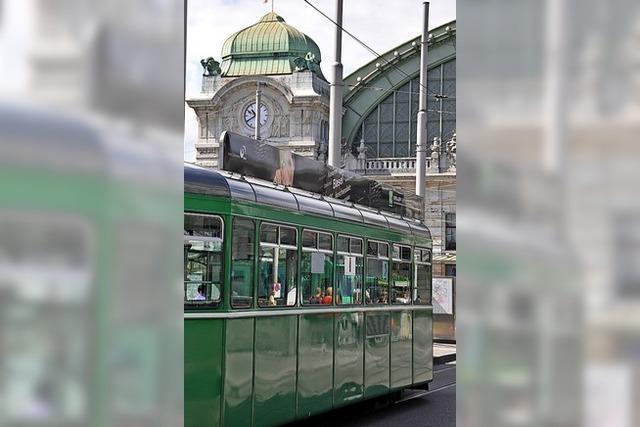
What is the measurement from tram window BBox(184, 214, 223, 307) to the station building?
147 feet

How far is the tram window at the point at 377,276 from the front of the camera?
1176 centimetres

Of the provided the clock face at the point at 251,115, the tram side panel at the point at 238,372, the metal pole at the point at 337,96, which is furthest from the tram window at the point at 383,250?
the clock face at the point at 251,115

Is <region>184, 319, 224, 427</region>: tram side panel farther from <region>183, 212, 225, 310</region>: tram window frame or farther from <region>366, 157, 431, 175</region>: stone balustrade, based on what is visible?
<region>366, 157, 431, 175</region>: stone balustrade

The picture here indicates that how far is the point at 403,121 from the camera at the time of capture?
5747cm

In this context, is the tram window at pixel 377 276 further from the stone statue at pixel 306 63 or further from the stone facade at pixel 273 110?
the stone statue at pixel 306 63

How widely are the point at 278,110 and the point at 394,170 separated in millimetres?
7794

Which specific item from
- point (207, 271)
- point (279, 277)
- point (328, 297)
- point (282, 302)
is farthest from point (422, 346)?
point (207, 271)

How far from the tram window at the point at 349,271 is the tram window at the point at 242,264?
2.21 meters

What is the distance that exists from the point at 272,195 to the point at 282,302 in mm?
1037

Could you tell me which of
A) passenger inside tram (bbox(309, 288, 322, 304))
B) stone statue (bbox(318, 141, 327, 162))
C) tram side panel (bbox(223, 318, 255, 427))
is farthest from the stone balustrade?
tram side panel (bbox(223, 318, 255, 427))

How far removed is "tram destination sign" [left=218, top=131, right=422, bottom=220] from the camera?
924cm
